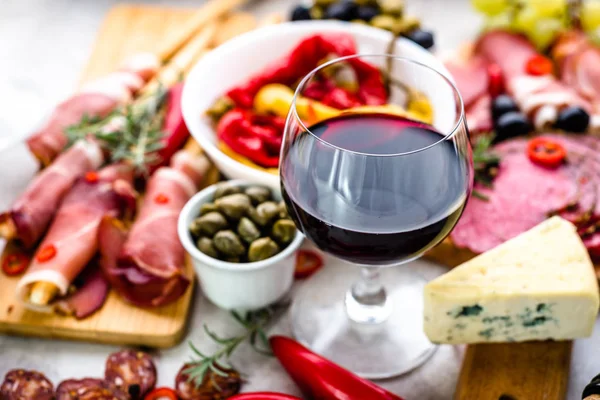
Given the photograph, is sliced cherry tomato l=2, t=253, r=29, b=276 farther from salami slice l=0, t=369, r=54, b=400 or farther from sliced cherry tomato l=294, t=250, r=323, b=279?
sliced cherry tomato l=294, t=250, r=323, b=279

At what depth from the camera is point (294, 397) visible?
101 cm

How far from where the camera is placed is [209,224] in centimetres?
112

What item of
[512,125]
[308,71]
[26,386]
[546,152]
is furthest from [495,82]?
[26,386]

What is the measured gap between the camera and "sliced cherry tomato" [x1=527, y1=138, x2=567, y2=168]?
52.5 inches

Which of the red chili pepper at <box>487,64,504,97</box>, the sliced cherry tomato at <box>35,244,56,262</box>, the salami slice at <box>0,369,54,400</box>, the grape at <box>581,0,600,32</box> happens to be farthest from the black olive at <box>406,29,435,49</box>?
the salami slice at <box>0,369,54,400</box>

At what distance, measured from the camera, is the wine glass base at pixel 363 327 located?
1.13 metres

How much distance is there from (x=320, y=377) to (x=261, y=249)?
217mm

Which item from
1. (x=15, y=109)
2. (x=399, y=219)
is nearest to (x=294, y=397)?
(x=399, y=219)

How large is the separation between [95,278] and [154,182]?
22 cm

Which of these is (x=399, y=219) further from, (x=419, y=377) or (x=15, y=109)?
(x=15, y=109)

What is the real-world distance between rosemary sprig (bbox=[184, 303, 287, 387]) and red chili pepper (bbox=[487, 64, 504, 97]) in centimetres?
74

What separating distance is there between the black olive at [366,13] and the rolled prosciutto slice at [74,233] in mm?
664

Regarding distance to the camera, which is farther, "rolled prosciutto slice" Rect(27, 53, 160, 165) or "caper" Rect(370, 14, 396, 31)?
"caper" Rect(370, 14, 396, 31)

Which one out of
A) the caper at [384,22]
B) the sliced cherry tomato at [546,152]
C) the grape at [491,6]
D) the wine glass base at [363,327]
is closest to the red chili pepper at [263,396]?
the wine glass base at [363,327]
